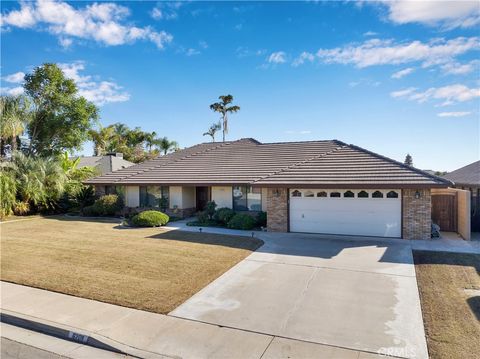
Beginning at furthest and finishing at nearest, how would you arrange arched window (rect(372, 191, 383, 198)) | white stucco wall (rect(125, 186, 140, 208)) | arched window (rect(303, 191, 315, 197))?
white stucco wall (rect(125, 186, 140, 208))
arched window (rect(303, 191, 315, 197))
arched window (rect(372, 191, 383, 198))

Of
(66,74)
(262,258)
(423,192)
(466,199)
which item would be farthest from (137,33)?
(66,74)

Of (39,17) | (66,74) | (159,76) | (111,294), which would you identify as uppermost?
(66,74)

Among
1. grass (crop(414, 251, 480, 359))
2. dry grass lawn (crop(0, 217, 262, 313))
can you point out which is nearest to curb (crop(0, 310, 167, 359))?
dry grass lawn (crop(0, 217, 262, 313))

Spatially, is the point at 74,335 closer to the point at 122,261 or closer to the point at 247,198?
the point at 122,261

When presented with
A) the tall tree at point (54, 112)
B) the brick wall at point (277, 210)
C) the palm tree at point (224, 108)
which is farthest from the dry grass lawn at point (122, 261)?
the palm tree at point (224, 108)

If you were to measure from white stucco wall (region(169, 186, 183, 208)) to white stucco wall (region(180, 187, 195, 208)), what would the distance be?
187 mm

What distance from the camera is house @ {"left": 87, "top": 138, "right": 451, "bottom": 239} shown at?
13219 millimetres

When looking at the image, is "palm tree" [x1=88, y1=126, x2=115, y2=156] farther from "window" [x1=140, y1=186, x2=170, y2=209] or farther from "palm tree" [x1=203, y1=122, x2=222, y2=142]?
"window" [x1=140, y1=186, x2=170, y2=209]

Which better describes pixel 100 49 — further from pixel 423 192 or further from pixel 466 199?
pixel 466 199

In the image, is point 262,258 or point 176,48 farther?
point 176,48

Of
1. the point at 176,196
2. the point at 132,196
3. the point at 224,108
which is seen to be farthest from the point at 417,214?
the point at 224,108

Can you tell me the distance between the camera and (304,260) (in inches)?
406

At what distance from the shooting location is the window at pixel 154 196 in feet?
66.2

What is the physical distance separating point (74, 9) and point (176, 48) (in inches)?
182
